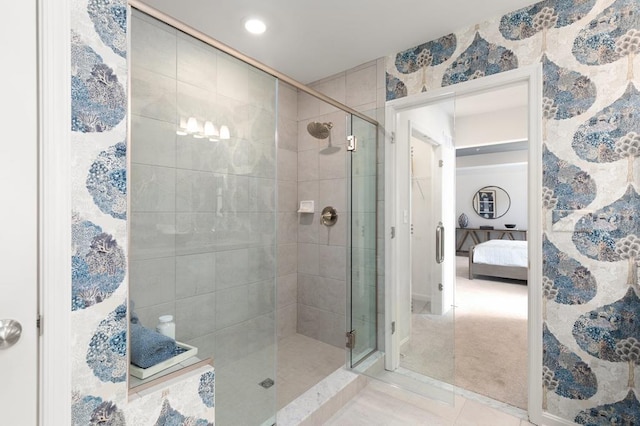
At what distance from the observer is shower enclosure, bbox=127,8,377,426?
130 cm

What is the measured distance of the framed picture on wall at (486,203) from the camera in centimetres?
858

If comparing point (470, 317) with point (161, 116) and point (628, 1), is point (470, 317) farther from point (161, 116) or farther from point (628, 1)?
point (161, 116)

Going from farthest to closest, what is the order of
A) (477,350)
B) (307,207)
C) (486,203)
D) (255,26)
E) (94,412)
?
(486,203) < (307,207) < (477,350) < (255,26) < (94,412)

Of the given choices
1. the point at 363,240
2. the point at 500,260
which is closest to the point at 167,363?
the point at 363,240

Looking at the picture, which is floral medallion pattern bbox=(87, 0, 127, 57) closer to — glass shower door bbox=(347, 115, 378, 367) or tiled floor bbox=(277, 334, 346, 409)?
glass shower door bbox=(347, 115, 378, 367)

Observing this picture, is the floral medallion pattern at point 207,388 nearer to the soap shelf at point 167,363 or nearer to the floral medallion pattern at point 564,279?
the soap shelf at point 167,363

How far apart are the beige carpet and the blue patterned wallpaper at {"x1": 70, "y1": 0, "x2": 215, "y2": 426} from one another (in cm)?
195

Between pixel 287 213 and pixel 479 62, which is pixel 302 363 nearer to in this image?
pixel 287 213

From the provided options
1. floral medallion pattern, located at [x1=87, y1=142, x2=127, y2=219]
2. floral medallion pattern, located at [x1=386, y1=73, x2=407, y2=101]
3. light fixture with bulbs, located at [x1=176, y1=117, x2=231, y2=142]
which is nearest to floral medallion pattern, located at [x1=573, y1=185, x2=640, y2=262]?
floral medallion pattern, located at [x1=386, y1=73, x2=407, y2=101]

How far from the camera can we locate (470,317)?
12.7 feet

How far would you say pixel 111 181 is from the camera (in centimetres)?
102

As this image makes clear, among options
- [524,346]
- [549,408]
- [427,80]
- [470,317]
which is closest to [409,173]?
[427,80]

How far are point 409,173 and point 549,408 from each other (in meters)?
1.79

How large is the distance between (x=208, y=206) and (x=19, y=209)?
2.50ft
